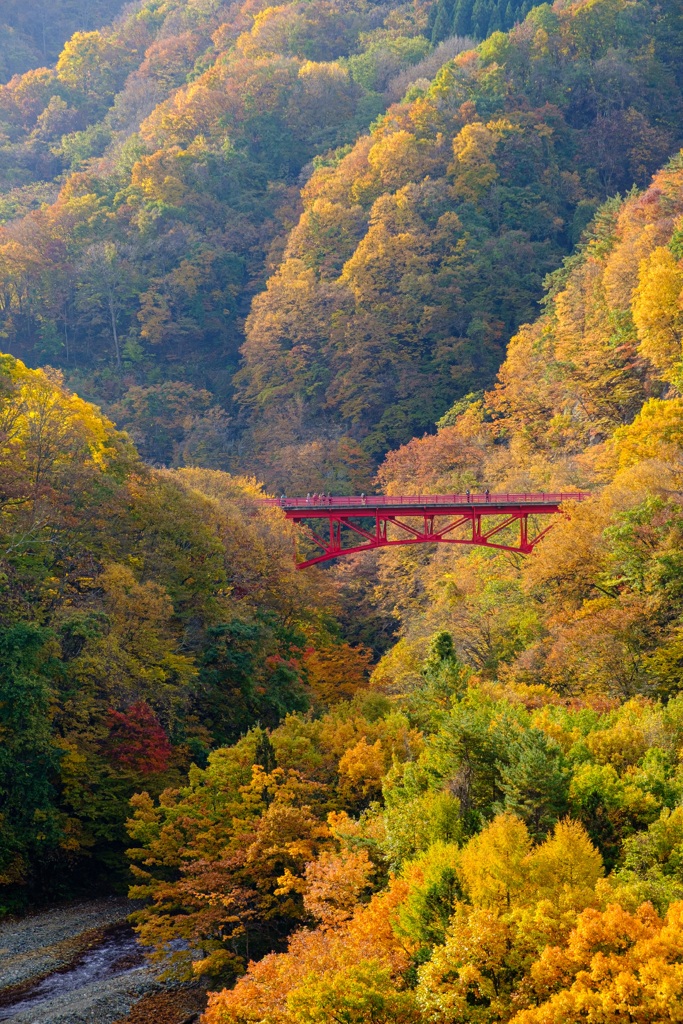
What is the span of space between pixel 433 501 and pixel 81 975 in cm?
2578

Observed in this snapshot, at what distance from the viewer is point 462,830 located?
22203 millimetres

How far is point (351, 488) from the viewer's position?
64188 millimetres

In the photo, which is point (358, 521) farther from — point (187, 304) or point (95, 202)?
point (95, 202)

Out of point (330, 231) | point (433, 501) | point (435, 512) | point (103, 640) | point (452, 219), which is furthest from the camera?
point (330, 231)

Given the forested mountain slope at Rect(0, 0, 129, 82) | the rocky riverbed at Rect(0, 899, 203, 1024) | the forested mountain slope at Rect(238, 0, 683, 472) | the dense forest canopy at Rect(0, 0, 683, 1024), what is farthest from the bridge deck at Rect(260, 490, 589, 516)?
the forested mountain slope at Rect(0, 0, 129, 82)

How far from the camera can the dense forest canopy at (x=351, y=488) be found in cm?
2025

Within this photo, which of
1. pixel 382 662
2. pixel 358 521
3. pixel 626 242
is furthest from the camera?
pixel 358 521

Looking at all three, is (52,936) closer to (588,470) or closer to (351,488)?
(588,470)

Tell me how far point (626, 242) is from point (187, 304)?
3550cm

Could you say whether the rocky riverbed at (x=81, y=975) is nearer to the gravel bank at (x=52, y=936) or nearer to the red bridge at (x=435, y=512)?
the gravel bank at (x=52, y=936)

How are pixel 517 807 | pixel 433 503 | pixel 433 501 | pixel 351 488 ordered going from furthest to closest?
pixel 351 488 → pixel 433 501 → pixel 433 503 → pixel 517 807

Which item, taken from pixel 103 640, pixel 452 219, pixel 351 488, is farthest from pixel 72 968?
pixel 452 219

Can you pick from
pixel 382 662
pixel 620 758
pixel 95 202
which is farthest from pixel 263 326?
pixel 620 758

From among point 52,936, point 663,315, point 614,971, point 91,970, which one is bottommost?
point 91,970
